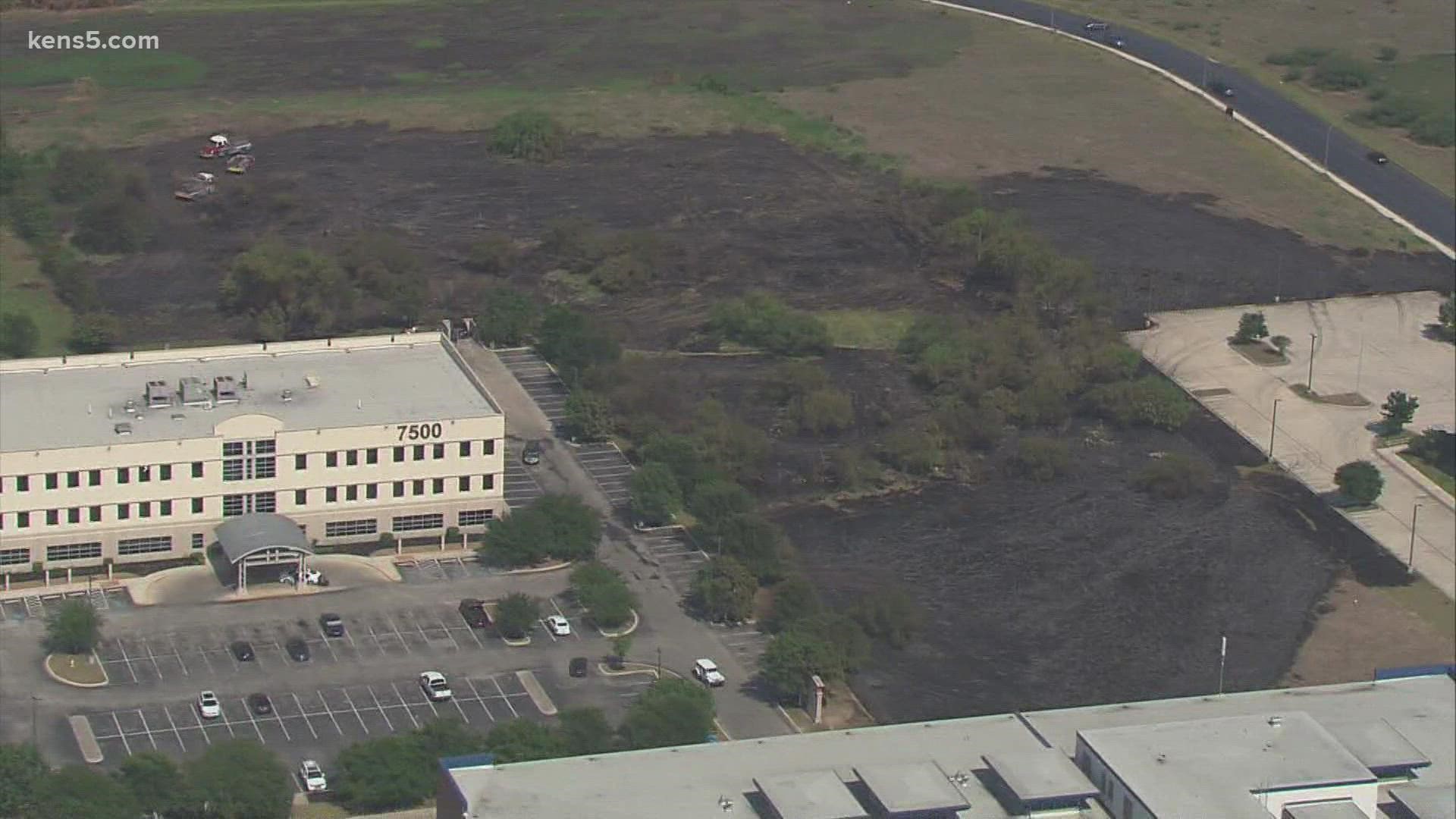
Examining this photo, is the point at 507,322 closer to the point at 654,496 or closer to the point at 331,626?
the point at 654,496

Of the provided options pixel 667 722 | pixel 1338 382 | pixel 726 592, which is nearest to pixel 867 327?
pixel 1338 382

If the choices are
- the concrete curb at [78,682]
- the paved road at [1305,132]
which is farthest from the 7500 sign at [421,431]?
the paved road at [1305,132]

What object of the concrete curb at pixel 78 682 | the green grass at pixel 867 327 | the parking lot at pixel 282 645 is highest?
the green grass at pixel 867 327

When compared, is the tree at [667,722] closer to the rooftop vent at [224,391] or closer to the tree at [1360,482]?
the rooftop vent at [224,391]

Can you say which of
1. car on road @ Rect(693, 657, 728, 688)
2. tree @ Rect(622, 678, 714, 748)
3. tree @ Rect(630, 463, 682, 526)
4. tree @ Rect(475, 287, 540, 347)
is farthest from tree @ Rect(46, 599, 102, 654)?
tree @ Rect(475, 287, 540, 347)

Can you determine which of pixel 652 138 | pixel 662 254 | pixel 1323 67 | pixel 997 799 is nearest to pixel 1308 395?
pixel 1323 67

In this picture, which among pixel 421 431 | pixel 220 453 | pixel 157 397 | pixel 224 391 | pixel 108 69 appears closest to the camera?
pixel 220 453
